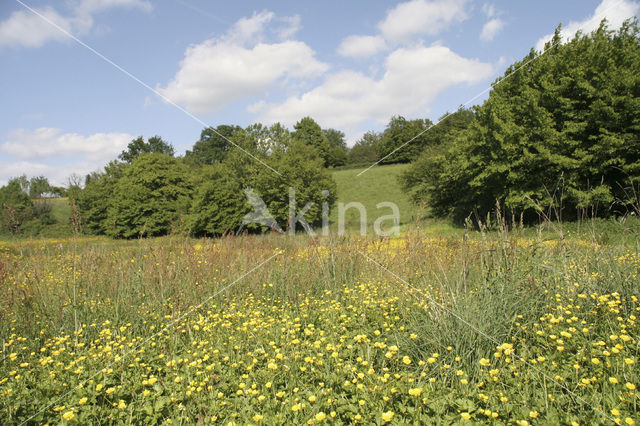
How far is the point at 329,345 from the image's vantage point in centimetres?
313

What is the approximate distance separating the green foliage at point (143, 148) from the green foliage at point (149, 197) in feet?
78.5

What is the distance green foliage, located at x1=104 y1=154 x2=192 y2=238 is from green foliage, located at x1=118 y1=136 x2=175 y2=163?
23915 millimetres

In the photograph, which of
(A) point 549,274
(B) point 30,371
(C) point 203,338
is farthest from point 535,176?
(B) point 30,371

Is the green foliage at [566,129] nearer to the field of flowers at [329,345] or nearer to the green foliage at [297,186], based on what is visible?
the green foliage at [297,186]

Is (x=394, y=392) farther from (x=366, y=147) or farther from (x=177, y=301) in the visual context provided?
(x=366, y=147)

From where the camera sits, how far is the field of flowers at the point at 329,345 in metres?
2.38

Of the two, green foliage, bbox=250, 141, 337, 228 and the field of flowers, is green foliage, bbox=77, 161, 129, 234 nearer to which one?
green foliage, bbox=250, 141, 337, 228

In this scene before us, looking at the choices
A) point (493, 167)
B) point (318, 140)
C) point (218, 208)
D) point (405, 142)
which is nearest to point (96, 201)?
point (218, 208)

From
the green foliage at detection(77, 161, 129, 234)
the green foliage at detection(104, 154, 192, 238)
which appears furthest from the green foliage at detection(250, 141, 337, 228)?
the green foliage at detection(77, 161, 129, 234)

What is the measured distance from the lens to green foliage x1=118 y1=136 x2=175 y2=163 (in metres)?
55.0

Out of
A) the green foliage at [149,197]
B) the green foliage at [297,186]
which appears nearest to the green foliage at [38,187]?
the green foliage at [149,197]

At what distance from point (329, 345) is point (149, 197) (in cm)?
3167

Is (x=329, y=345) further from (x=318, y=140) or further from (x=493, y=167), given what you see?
(x=318, y=140)

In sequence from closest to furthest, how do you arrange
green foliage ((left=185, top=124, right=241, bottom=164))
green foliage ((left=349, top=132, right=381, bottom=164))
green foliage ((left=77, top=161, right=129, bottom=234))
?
green foliage ((left=77, top=161, right=129, bottom=234))
green foliage ((left=349, top=132, right=381, bottom=164))
green foliage ((left=185, top=124, right=241, bottom=164))
